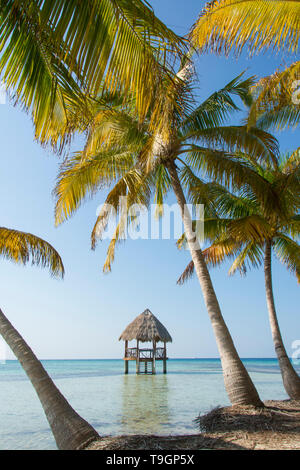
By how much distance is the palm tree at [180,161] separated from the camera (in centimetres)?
670

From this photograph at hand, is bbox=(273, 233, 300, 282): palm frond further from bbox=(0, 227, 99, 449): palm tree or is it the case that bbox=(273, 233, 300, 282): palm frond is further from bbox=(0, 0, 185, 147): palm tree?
bbox=(0, 0, 185, 147): palm tree

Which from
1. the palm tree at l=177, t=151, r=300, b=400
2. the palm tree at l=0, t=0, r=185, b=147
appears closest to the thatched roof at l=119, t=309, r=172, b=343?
the palm tree at l=177, t=151, r=300, b=400

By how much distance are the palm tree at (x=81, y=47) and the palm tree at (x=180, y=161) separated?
112 inches

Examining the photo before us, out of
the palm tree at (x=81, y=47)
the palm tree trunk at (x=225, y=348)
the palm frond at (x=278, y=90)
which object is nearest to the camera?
the palm tree at (x=81, y=47)

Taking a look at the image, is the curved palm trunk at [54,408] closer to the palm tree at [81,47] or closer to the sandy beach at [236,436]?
the sandy beach at [236,436]

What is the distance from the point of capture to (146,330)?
2238 cm

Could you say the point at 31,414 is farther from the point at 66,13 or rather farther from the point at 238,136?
the point at 66,13

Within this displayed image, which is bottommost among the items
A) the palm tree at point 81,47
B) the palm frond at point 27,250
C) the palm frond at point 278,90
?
the palm frond at point 27,250

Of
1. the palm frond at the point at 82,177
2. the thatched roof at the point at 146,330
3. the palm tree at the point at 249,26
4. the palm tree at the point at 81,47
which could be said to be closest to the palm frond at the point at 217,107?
the palm frond at the point at 82,177

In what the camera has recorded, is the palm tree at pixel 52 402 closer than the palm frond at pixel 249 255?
Yes

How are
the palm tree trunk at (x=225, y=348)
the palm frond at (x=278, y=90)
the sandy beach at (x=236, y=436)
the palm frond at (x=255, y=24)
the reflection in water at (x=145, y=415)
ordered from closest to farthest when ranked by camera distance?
the sandy beach at (x=236, y=436) → the palm frond at (x=255, y=24) → the palm frond at (x=278, y=90) → the palm tree trunk at (x=225, y=348) → the reflection in water at (x=145, y=415)

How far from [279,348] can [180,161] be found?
508 centimetres

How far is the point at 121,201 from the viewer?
27.3 feet
